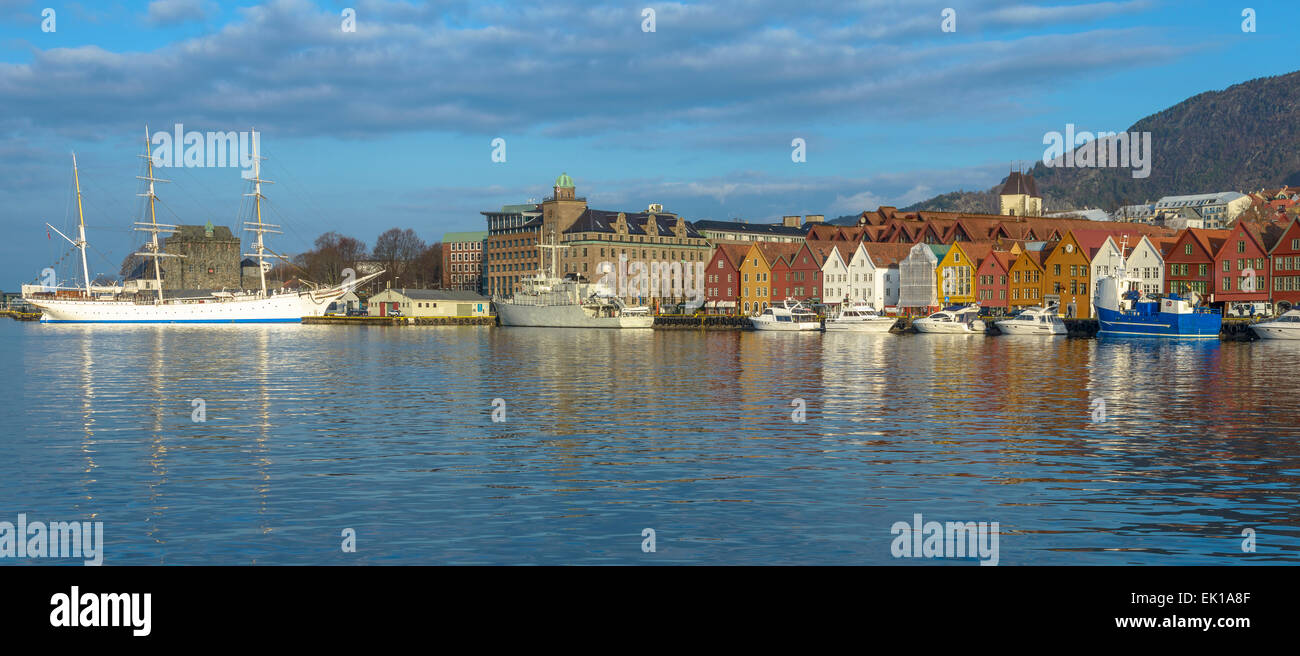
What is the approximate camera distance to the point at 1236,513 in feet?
59.5

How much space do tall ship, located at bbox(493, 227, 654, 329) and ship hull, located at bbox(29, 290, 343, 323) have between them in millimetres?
41349

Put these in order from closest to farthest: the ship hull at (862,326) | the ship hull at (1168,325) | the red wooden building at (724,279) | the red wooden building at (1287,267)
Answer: the ship hull at (1168,325) < the red wooden building at (1287,267) < the ship hull at (862,326) < the red wooden building at (724,279)

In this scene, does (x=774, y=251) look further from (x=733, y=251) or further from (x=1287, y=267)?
(x=1287, y=267)

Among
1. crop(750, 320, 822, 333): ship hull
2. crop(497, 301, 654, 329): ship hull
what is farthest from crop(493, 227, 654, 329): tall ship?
crop(750, 320, 822, 333): ship hull

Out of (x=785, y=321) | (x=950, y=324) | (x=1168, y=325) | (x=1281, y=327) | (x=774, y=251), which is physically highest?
(x=774, y=251)

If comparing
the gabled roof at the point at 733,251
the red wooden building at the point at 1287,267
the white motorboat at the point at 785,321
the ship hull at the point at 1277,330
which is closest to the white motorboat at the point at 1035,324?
the ship hull at the point at 1277,330

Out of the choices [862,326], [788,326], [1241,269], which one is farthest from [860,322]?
[1241,269]

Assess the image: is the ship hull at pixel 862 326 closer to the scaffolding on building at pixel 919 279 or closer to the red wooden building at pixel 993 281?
the scaffolding on building at pixel 919 279

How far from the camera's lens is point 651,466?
2362cm

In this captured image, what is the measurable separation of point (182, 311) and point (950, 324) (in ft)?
409

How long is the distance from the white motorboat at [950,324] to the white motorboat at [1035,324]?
3142mm

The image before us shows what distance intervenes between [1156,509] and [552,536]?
10598 millimetres

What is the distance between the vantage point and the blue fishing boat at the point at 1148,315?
97562mm

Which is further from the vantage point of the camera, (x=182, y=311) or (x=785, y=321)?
(x=182, y=311)
